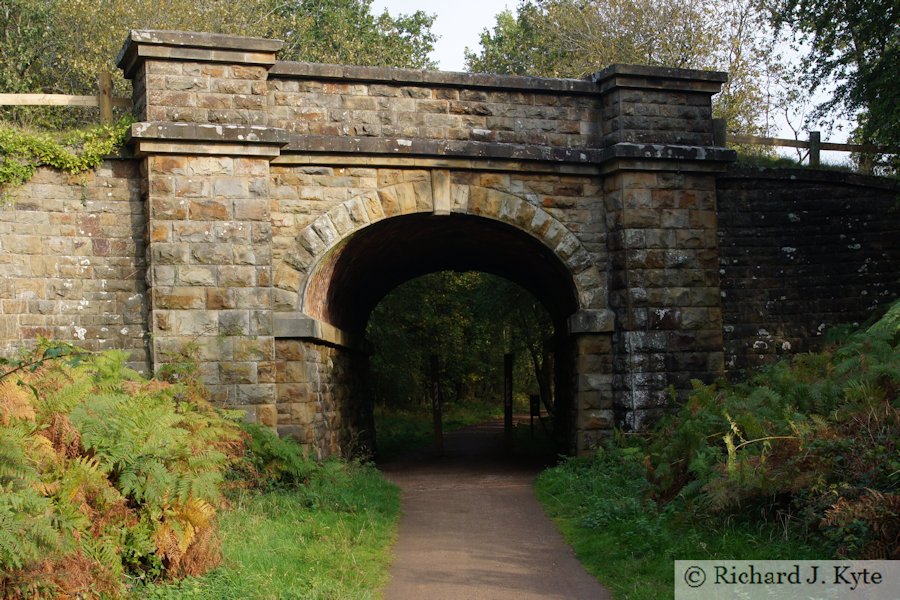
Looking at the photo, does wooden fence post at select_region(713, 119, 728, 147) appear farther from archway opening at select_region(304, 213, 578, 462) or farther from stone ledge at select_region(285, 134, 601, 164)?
archway opening at select_region(304, 213, 578, 462)

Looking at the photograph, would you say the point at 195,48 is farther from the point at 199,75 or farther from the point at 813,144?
the point at 813,144

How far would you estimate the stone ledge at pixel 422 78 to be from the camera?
420 inches

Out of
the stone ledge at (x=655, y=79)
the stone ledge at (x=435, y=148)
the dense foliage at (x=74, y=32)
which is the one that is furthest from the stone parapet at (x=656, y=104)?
the dense foliage at (x=74, y=32)

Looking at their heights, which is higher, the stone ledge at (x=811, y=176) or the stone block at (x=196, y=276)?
the stone ledge at (x=811, y=176)

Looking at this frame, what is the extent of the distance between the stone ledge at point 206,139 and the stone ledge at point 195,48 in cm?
77

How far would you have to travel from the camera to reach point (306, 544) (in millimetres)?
7285

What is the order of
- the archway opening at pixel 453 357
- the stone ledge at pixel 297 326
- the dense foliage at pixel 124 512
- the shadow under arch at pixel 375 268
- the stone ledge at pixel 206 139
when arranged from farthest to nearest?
1. the archway opening at pixel 453 357
2. the shadow under arch at pixel 375 268
3. the stone ledge at pixel 297 326
4. the stone ledge at pixel 206 139
5. the dense foliage at pixel 124 512

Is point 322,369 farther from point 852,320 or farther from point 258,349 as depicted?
point 852,320

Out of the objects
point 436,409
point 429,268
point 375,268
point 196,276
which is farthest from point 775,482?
point 436,409

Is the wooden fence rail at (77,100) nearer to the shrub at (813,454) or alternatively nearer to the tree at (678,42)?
the shrub at (813,454)

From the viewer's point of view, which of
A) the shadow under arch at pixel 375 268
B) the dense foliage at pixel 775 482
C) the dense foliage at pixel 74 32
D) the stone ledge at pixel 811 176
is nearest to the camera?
the dense foliage at pixel 775 482

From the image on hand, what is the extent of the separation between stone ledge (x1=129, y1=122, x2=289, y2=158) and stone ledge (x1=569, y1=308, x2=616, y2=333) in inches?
167

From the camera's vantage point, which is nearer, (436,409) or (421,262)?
(421,262)

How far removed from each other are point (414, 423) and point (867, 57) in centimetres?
1529
